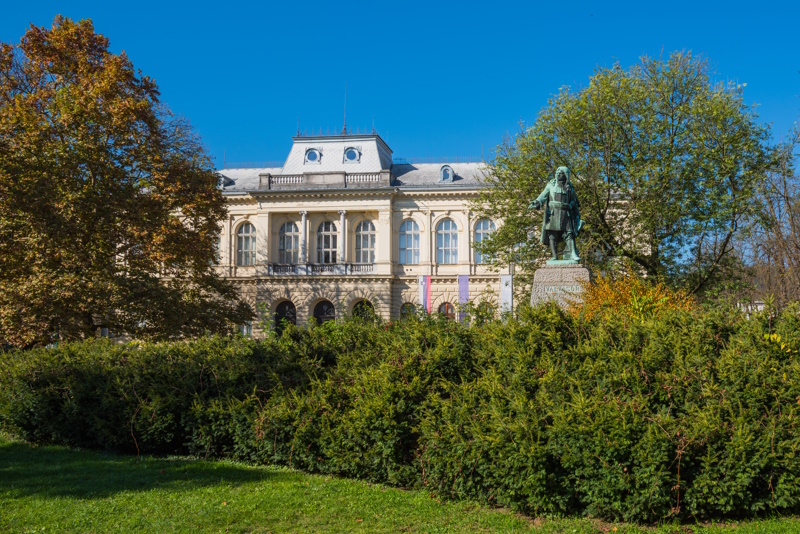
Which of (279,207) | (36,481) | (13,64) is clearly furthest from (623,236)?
(279,207)

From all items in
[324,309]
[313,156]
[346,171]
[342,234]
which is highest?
[313,156]

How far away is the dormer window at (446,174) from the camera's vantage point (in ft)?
147

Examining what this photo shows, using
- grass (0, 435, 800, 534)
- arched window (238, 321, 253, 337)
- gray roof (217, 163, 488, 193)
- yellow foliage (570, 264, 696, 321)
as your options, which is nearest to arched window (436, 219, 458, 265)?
gray roof (217, 163, 488, 193)

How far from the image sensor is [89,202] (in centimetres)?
1845

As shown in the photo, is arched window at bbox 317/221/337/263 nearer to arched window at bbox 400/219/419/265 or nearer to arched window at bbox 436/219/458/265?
arched window at bbox 400/219/419/265

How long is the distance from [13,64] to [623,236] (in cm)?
2050

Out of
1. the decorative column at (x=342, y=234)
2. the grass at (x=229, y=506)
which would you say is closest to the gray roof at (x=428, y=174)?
the decorative column at (x=342, y=234)

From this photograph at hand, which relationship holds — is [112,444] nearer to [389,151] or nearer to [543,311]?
[543,311]

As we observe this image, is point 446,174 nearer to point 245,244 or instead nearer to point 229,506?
point 245,244

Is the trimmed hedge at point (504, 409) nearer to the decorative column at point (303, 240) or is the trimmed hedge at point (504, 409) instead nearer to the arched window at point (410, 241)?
the arched window at point (410, 241)

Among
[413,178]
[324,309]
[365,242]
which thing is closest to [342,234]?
[365,242]

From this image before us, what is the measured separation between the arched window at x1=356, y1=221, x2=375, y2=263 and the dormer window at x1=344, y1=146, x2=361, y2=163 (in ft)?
15.5

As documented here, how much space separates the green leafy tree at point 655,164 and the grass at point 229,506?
15908 mm

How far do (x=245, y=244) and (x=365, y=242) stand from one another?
8.36 metres
